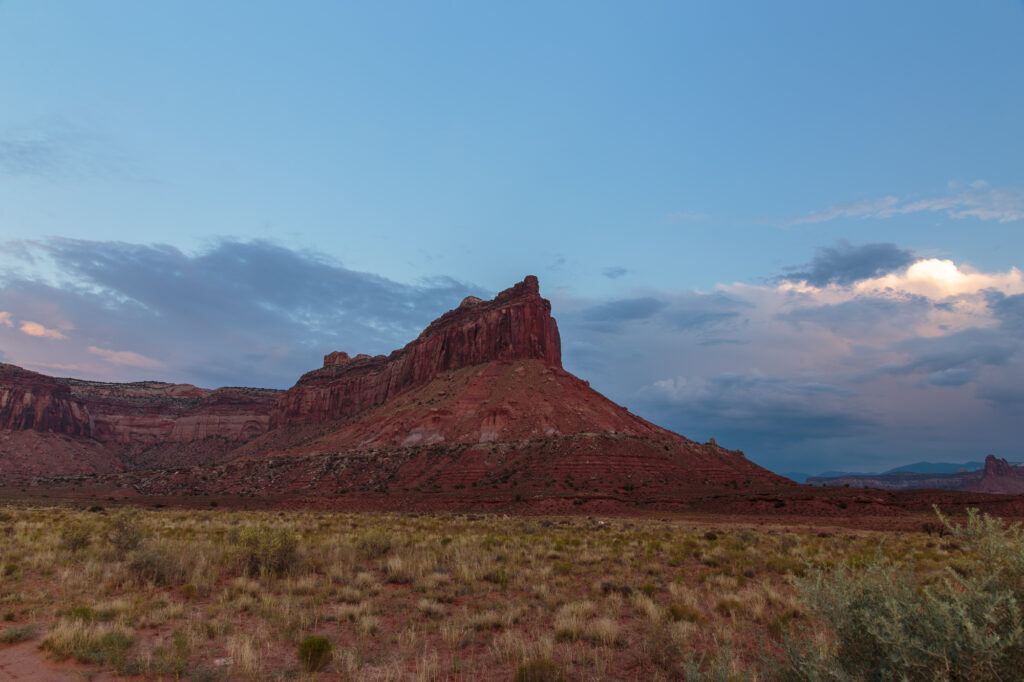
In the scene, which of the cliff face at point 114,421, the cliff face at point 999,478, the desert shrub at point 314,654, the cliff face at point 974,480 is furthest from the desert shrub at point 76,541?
the cliff face at point 999,478

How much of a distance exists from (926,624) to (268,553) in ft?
41.0

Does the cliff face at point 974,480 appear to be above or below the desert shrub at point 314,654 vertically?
above

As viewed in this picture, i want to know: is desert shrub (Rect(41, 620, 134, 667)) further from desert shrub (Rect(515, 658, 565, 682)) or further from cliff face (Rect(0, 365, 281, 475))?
cliff face (Rect(0, 365, 281, 475))

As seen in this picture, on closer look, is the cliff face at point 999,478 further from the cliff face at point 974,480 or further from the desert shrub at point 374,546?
the desert shrub at point 374,546

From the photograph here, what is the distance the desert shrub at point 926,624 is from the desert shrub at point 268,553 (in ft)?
36.7

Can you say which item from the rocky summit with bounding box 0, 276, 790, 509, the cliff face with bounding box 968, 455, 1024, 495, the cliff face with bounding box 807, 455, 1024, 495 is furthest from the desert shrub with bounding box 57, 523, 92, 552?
the cliff face with bounding box 968, 455, 1024, 495

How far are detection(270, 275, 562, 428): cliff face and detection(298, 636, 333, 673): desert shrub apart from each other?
8615cm

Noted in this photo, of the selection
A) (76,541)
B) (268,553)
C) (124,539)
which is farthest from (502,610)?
(76,541)

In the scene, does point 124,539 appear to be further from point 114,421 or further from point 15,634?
point 114,421

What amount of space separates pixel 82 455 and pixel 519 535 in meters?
140

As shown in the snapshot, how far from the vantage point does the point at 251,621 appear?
8.59m

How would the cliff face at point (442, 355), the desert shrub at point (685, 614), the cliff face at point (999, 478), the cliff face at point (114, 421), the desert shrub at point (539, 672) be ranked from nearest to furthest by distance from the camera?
the desert shrub at point (539, 672)
the desert shrub at point (685, 614)
the cliff face at point (442, 355)
the cliff face at point (114, 421)
the cliff face at point (999, 478)

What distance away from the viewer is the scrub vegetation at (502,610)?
3.89m

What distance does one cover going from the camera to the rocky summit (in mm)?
57000
